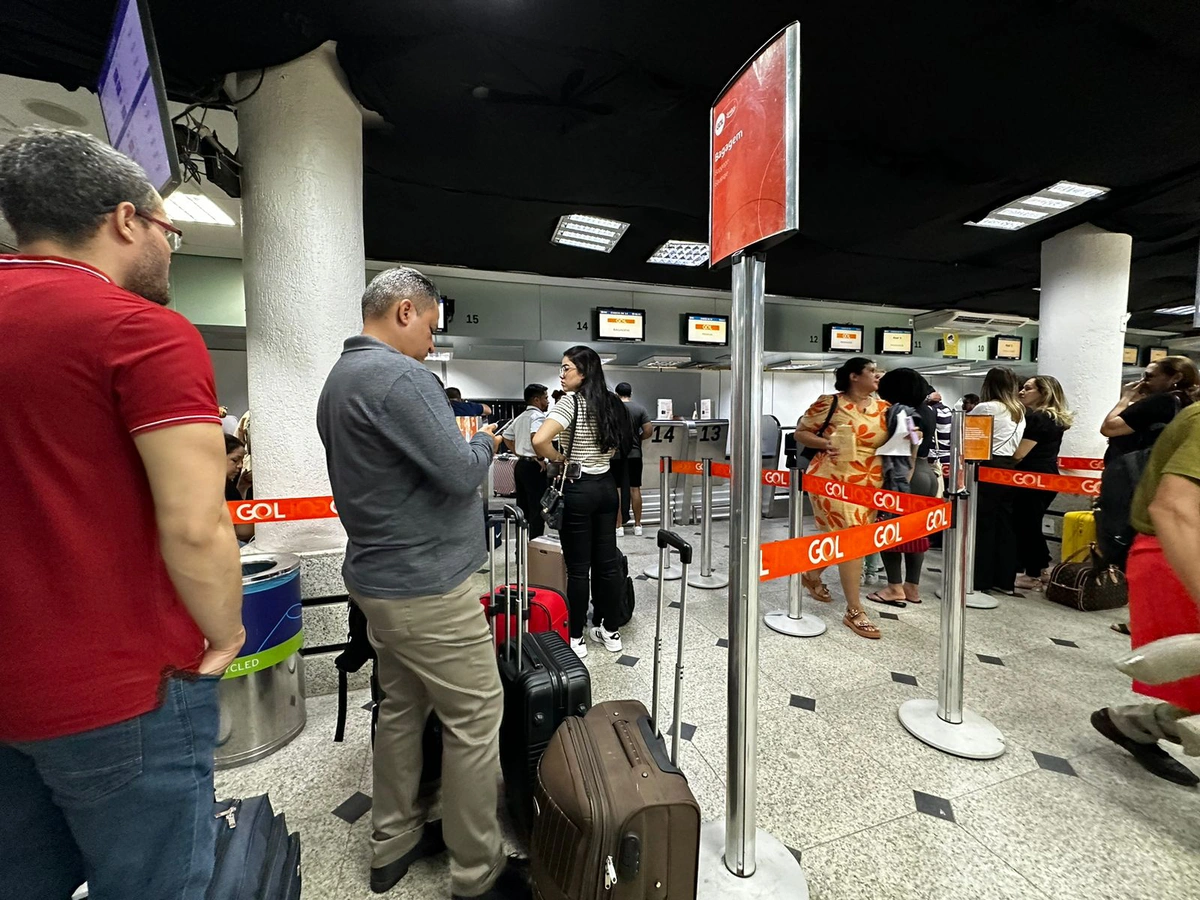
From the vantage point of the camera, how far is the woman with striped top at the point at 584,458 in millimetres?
2682

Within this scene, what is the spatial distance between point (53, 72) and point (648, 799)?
3685 mm

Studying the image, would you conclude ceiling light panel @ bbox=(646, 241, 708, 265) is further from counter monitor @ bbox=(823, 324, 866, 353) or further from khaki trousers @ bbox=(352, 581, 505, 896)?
khaki trousers @ bbox=(352, 581, 505, 896)

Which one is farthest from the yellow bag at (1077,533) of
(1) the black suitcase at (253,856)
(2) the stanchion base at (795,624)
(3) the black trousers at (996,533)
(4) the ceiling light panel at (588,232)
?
(1) the black suitcase at (253,856)

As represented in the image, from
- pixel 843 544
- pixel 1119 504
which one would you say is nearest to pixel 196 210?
pixel 843 544

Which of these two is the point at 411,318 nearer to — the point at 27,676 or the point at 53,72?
the point at 27,676

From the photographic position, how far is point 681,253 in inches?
216

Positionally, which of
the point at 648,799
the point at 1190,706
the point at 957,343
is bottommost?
the point at 1190,706

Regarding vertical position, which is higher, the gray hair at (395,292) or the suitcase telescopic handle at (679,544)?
the gray hair at (395,292)

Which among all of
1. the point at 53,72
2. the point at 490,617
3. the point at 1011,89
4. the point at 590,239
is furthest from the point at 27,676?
the point at 590,239

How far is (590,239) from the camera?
16.6 feet

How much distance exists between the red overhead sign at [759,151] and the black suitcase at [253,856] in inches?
73.5

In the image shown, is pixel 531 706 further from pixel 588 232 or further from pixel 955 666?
pixel 588 232

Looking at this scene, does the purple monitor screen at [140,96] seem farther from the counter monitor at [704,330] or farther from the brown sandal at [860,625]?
the counter monitor at [704,330]

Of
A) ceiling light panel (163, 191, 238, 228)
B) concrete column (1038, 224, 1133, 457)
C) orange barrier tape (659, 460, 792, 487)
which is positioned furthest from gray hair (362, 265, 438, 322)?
concrete column (1038, 224, 1133, 457)
